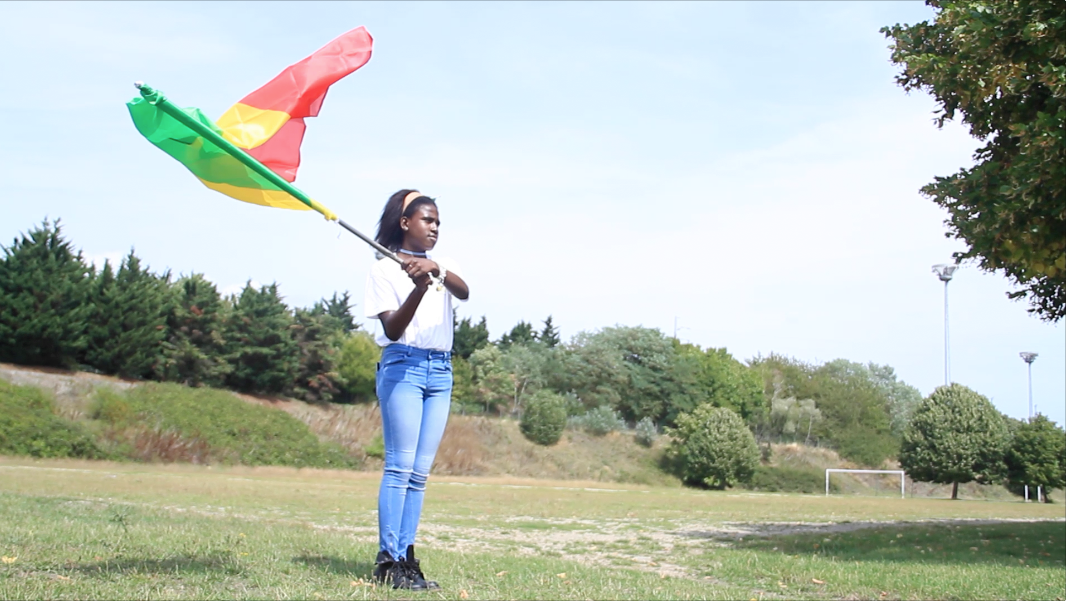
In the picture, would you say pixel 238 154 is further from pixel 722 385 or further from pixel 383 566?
pixel 722 385

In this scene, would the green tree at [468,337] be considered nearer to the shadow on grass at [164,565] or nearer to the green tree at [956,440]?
the green tree at [956,440]

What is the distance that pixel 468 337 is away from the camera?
6256 centimetres

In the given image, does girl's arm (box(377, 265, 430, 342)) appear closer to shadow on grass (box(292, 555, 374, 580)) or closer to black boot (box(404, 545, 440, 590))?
black boot (box(404, 545, 440, 590))

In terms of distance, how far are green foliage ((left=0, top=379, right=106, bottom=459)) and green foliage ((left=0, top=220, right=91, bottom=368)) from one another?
13.5 ft

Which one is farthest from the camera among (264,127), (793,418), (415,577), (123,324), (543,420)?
(793,418)

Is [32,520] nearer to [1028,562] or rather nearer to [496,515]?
[496,515]

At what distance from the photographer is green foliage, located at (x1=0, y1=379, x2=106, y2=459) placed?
28344 millimetres

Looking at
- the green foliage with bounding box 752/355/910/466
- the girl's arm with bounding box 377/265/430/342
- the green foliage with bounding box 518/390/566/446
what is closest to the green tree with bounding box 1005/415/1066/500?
the green foliage with bounding box 752/355/910/466

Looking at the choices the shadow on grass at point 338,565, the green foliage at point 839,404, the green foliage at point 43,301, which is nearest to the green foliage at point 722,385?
the green foliage at point 839,404

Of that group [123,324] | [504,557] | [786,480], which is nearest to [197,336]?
[123,324]

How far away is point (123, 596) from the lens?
3.80 meters

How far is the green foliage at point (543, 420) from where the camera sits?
164 ft

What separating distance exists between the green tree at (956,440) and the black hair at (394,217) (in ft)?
154

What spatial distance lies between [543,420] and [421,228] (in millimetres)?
45721
